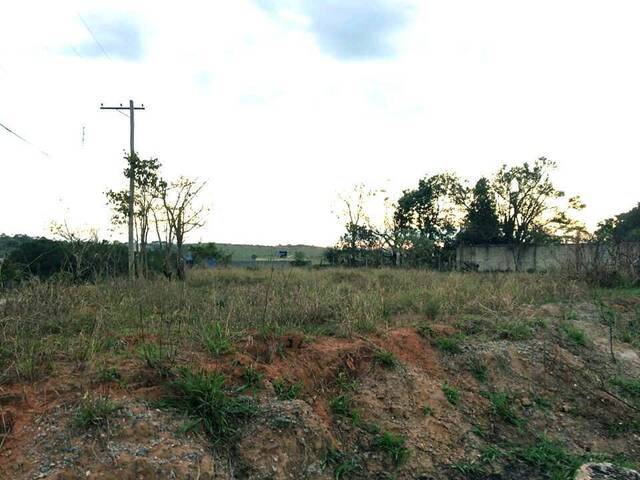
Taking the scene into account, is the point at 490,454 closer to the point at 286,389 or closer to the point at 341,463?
the point at 341,463

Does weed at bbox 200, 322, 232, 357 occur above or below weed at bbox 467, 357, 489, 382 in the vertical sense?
above

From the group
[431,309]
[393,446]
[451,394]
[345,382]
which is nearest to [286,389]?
[345,382]

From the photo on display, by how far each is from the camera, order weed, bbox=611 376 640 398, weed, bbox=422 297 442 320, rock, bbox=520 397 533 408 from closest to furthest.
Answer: rock, bbox=520 397 533 408 → weed, bbox=611 376 640 398 → weed, bbox=422 297 442 320

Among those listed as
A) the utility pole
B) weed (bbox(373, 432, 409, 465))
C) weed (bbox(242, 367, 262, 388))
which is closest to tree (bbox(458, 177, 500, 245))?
the utility pole

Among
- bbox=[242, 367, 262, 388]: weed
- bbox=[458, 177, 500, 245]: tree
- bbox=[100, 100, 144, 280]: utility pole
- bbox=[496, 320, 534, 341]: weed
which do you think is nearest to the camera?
bbox=[242, 367, 262, 388]: weed

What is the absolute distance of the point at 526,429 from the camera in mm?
5027

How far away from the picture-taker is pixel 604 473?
4.13 metres

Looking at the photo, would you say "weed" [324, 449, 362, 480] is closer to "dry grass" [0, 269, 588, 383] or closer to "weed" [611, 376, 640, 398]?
"dry grass" [0, 269, 588, 383]

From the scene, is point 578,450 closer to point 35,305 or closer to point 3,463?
point 3,463

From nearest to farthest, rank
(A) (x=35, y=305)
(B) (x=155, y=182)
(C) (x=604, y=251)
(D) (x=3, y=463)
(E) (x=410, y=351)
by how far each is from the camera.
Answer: (D) (x=3, y=463) < (A) (x=35, y=305) < (E) (x=410, y=351) < (C) (x=604, y=251) < (B) (x=155, y=182)

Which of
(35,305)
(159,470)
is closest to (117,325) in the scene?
(35,305)

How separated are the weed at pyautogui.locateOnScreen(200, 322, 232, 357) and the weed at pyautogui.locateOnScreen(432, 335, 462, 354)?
2.58 meters

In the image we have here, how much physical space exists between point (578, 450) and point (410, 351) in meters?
1.85

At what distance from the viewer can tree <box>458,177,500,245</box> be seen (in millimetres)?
32875
